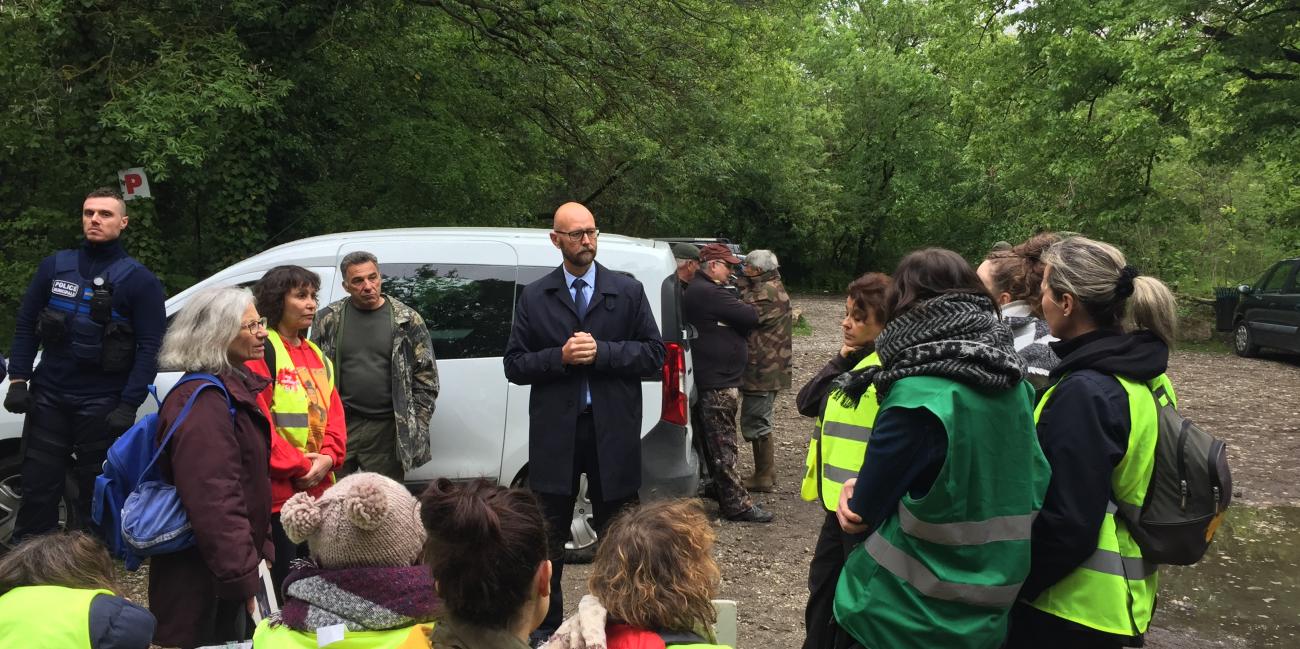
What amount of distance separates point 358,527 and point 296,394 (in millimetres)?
2079

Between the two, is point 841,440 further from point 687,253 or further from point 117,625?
point 687,253

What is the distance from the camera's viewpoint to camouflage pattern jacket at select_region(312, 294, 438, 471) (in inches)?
185

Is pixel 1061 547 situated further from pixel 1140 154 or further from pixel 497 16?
pixel 1140 154

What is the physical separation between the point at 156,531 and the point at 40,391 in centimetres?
255

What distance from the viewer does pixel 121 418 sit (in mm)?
4746

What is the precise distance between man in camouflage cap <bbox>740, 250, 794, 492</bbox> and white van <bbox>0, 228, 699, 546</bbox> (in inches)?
66.4

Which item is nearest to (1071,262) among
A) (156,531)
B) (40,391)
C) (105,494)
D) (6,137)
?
(156,531)

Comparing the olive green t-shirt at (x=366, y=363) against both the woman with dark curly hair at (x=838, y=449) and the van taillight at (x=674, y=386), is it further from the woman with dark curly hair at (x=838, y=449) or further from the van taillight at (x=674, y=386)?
the woman with dark curly hair at (x=838, y=449)

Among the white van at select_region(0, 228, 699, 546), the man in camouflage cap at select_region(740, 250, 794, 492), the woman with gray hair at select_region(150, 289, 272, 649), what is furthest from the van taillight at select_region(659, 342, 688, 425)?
the woman with gray hair at select_region(150, 289, 272, 649)

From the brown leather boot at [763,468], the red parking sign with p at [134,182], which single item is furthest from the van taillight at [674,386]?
the red parking sign with p at [134,182]

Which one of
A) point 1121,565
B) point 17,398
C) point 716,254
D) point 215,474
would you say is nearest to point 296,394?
point 215,474

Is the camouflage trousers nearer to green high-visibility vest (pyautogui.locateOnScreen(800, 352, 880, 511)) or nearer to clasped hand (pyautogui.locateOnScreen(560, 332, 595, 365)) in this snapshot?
clasped hand (pyautogui.locateOnScreen(560, 332, 595, 365))

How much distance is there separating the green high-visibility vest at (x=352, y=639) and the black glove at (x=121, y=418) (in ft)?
10.1

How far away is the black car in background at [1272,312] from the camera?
15.4 meters
